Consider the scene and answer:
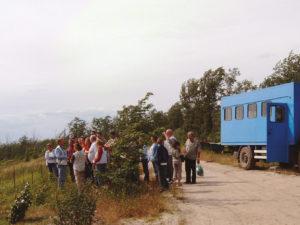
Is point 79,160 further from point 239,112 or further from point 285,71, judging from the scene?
point 285,71

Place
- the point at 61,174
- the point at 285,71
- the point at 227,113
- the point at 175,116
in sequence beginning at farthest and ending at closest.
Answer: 1. the point at 175,116
2. the point at 285,71
3. the point at 227,113
4. the point at 61,174

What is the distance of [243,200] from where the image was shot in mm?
15031

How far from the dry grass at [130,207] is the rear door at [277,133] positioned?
25.8ft

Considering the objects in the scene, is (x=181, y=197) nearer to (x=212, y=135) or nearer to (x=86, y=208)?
(x=86, y=208)

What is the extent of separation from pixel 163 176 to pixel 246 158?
341 inches

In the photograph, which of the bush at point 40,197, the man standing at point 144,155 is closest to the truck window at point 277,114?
the man standing at point 144,155

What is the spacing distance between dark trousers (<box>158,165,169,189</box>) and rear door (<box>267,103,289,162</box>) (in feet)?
21.8

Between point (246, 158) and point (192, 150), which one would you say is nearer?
point (192, 150)

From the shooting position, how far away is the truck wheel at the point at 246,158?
24344mm

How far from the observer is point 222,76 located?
48.5m

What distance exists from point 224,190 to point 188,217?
4.65 m

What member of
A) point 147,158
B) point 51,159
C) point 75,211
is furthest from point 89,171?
point 75,211

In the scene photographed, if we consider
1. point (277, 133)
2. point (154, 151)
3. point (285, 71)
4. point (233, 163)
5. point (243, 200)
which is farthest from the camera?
point (285, 71)

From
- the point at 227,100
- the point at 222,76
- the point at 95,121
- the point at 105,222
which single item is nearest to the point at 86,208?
the point at 105,222
